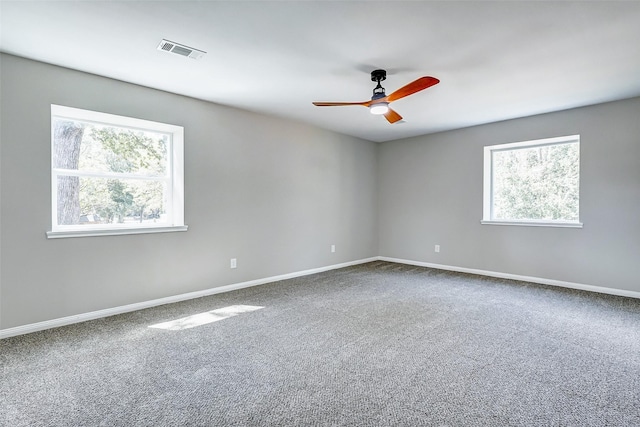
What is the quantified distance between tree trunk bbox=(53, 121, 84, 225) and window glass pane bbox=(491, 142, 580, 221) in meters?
5.61

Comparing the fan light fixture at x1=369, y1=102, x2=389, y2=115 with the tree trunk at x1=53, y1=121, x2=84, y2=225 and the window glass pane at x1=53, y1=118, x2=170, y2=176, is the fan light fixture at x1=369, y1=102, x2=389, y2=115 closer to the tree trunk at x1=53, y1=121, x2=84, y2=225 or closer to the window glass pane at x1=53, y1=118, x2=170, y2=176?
the window glass pane at x1=53, y1=118, x2=170, y2=176

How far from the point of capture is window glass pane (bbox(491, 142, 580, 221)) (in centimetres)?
443

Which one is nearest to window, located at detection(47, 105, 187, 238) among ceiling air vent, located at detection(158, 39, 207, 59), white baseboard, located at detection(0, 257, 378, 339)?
white baseboard, located at detection(0, 257, 378, 339)

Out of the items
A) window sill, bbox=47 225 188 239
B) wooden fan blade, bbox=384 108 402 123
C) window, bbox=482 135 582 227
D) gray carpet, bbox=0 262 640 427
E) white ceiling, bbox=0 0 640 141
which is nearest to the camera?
gray carpet, bbox=0 262 640 427

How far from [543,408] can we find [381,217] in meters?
4.83

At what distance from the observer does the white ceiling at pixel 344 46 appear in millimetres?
2143

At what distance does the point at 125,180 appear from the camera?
3539 mm

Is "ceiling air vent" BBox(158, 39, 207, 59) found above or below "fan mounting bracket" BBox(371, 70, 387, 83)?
above

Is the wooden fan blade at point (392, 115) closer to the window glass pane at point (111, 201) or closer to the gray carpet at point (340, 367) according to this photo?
the gray carpet at point (340, 367)

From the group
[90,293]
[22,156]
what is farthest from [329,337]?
[22,156]

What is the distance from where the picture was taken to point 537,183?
186 inches

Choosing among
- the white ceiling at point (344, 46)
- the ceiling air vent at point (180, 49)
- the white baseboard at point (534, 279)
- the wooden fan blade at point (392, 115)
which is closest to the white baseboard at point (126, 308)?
the white baseboard at point (534, 279)

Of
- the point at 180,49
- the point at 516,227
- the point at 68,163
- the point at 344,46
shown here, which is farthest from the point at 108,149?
the point at 516,227

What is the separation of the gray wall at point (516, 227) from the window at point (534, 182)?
123 millimetres
